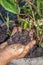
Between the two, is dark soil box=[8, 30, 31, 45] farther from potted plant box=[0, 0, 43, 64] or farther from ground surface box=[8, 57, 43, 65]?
ground surface box=[8, 57, 43, 65]

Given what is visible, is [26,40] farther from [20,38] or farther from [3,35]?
[3,35]

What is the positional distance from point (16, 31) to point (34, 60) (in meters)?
0.21

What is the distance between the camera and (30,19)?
115cm

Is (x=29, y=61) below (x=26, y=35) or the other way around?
below

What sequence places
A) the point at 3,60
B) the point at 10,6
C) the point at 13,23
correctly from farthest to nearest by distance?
the point at 13,23, the point at 3,60, the point at 10,6

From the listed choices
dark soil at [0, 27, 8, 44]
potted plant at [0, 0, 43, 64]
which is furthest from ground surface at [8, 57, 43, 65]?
dark soil at [0, 27, 8, 44]

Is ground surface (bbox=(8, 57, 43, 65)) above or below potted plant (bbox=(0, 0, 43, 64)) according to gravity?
below

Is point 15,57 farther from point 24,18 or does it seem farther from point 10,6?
point 10,6

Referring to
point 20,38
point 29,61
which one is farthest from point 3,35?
point 29,61

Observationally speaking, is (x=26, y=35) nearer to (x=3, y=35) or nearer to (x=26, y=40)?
(x=26, y=40)

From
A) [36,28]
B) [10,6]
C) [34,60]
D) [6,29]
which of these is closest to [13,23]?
[6,29]

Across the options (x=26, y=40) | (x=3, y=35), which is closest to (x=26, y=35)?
(x=26, y=40)

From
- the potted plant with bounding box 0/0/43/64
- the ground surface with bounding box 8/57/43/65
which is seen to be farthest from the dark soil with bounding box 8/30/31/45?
the ground surface with bounding box 8/57/43/65

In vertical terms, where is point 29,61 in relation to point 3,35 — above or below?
below
